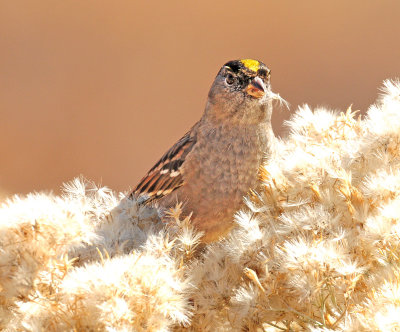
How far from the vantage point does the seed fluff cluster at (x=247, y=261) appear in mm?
796

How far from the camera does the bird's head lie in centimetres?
140

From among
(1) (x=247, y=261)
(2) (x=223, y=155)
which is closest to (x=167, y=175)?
(2) (x=223, y=155)

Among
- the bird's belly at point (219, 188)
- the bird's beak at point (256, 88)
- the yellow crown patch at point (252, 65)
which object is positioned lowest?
the bird's belly at point (219, 188)

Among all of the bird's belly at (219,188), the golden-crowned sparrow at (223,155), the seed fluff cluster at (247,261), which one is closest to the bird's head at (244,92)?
the golden-crowned sparrow at (223,155)

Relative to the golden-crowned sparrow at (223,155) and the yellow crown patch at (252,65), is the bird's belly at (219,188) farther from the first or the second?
the yellow crown patch at (252,65)

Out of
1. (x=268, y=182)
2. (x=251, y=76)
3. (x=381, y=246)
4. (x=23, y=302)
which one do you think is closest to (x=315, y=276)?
(x=381, y=246)

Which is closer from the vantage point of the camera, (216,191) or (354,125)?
(354,125)

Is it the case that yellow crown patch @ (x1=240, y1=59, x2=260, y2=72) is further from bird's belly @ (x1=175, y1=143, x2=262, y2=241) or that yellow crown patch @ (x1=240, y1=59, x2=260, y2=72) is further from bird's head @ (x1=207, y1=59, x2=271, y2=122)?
bird's belly @ (x1=175, y1=143, x2=262, y2=241)

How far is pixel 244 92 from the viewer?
56.4 inches

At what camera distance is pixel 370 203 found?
2.98 ft

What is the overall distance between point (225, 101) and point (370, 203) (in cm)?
63

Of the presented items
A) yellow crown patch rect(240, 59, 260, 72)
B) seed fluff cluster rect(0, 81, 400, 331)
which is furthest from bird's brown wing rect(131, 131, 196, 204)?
seed fluff cluster rect(0, 81, 400, 331)

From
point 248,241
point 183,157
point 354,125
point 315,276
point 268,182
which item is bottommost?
point 315,276

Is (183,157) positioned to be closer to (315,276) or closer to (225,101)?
(225,101)
